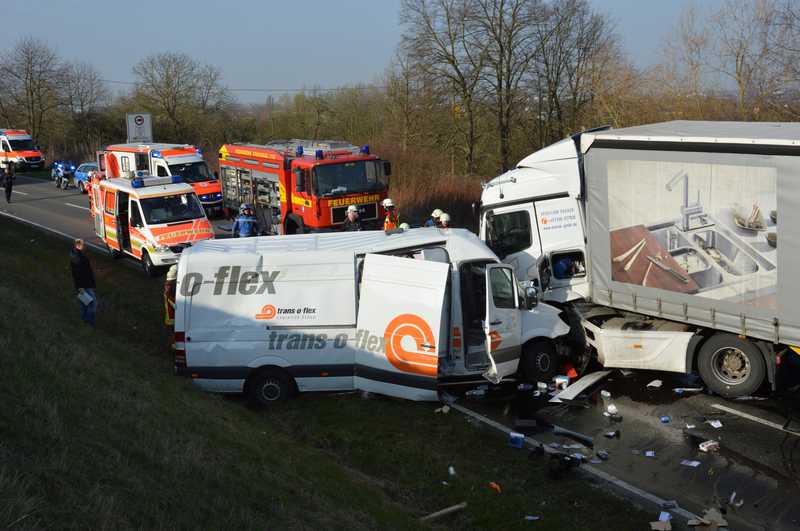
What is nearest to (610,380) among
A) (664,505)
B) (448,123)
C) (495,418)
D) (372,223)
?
(495,418)

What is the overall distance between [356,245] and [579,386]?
3975mm

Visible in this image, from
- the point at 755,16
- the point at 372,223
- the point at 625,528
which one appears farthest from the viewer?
the point at 755,16

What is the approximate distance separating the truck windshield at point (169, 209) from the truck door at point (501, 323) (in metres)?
10.7

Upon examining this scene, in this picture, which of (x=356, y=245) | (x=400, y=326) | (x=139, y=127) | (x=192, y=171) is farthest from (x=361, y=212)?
(x=139, y=127)

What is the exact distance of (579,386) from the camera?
1120cm

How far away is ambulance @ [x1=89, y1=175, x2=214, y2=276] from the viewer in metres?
18.5

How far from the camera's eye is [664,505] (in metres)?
7.69

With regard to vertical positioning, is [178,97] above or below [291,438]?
above

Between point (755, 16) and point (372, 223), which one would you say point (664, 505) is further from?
point (755, 16)

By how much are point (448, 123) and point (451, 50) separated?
12.5 feet

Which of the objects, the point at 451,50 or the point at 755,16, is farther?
the point at 451,50

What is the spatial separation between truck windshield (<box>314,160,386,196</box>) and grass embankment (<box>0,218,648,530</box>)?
882 centimetres

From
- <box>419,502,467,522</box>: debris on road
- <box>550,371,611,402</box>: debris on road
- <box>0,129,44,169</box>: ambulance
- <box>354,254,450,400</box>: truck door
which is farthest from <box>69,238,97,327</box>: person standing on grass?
<box>0,129,44,169</box>: ambulance

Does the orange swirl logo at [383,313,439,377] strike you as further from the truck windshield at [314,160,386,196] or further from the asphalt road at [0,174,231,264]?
the asphalt road at [0,174,231,264]
